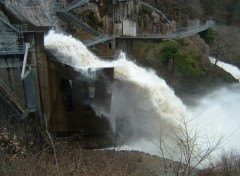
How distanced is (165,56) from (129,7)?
6.89 m

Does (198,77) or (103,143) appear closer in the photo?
(103,143)

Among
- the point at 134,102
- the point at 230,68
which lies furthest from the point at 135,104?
the point at 230,68

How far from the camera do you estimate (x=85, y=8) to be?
1232 inches

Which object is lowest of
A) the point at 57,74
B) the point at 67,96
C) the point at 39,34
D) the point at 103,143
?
the point at 103,143

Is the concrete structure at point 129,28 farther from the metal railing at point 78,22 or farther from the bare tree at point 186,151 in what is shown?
the bare tree at point 186,151

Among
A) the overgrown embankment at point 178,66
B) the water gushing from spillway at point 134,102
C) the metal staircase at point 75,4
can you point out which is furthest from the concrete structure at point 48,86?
the overgrown embankment at point 178,66

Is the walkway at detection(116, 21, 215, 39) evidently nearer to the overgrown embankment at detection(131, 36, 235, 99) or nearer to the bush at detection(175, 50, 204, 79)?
the overgrown embankment at detection(131, 36, 235, 99)

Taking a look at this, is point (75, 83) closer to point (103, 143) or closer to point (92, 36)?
point (103, 143)

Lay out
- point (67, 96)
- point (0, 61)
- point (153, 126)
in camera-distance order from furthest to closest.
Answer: point (153, 126), point (67, 96), point (0, 61)

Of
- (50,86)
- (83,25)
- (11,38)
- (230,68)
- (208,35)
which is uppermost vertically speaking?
(83,25)

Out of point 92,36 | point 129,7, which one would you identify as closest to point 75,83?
point 92,36

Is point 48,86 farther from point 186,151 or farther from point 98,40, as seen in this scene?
point 98,40

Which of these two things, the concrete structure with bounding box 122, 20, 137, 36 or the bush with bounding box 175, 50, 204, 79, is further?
the concrete structure with bounding box 122, 20, 137, 36

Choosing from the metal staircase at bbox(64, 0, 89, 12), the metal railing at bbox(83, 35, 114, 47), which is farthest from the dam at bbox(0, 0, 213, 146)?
the metal staircase at bbox(64, 0, 89, 12)
